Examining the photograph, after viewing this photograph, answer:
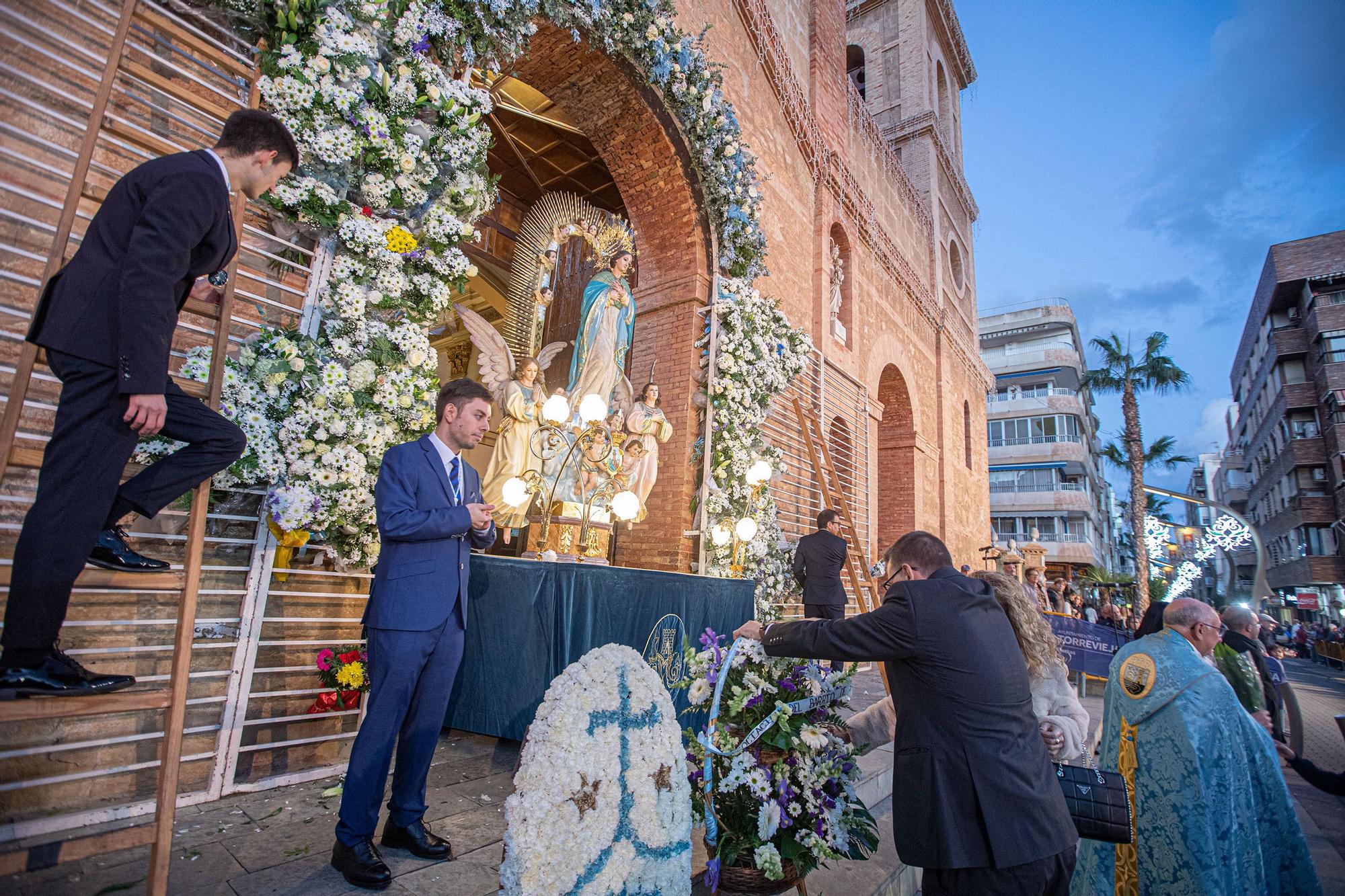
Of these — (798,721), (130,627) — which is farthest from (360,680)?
(798,721)

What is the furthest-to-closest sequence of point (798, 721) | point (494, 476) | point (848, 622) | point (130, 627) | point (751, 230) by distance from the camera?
point (751, 230)
point (494, 476)
point (130, 627)
point (798, 721)
point (848, 622)

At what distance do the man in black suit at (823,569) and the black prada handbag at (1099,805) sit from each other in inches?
157

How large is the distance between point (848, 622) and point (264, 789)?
302 cm

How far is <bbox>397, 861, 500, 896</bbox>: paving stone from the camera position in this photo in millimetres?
2312

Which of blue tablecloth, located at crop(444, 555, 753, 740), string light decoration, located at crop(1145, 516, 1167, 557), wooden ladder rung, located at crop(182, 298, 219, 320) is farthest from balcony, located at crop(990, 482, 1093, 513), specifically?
wooden ladder rung, located at crop(182, 298, 219, 320)

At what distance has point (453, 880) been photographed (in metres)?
2.40

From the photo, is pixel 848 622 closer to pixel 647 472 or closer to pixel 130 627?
pixel 130 627

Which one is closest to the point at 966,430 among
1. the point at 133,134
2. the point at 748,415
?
the point at 748,415

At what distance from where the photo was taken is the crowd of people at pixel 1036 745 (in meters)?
2.04

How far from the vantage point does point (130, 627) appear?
9.44 feet

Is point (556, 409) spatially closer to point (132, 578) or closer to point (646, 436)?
point (646, 436)

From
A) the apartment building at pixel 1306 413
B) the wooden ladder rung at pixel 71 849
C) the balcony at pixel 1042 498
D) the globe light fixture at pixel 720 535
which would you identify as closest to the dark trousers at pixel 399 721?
the wooden ladder rung at pixel 71 849

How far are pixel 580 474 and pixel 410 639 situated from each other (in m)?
3.54

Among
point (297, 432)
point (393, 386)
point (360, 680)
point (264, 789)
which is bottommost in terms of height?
point (264, 789)
